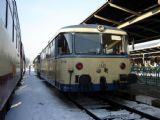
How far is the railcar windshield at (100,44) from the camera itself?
1038 cm

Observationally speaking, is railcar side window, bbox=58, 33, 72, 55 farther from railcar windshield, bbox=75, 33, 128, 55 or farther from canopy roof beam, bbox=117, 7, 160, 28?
canopy roof beam, bbox=117, 7, 160, 28

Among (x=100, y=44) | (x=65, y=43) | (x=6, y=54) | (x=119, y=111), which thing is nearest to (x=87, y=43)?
(x=100, y=44)

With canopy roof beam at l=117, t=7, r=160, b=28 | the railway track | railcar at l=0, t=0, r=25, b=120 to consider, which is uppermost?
canopy roof beam at l=117, t=7, r=160, b=28

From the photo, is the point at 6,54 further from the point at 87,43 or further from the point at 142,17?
the point at 142,17

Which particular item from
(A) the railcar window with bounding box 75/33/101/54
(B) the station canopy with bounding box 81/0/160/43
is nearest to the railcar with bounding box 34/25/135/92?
(A) the railcar window with bounding box 75/33/101/54

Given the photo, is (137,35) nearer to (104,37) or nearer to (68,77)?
(104,37)

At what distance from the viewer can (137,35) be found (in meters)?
18.9

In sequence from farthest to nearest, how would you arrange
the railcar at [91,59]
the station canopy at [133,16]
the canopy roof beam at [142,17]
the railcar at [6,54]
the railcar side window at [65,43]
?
the station canopy at [133,16]
the canopy roof beam at [142,17]
the railcar side window at [65,43]
the railcar at [91,59]
the railcar at [6,54]

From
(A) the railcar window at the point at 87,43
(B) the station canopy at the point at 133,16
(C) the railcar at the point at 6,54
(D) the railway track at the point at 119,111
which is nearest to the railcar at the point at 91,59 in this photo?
(A) the railcar window at the point at 87,43

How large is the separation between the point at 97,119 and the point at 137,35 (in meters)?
12.3

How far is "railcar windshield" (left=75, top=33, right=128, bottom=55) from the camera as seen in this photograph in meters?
10.4

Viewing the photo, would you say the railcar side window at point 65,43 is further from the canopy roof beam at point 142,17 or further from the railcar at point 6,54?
the canopy roof beam at point 142,17

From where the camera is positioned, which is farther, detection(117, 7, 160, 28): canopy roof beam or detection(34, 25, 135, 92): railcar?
detection(117, 7, 160, 28): canopy roof beam

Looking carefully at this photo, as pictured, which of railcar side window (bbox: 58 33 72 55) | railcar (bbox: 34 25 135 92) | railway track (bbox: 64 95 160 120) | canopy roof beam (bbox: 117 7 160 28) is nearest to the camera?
railway track (bbox: 64 95 160 120)
